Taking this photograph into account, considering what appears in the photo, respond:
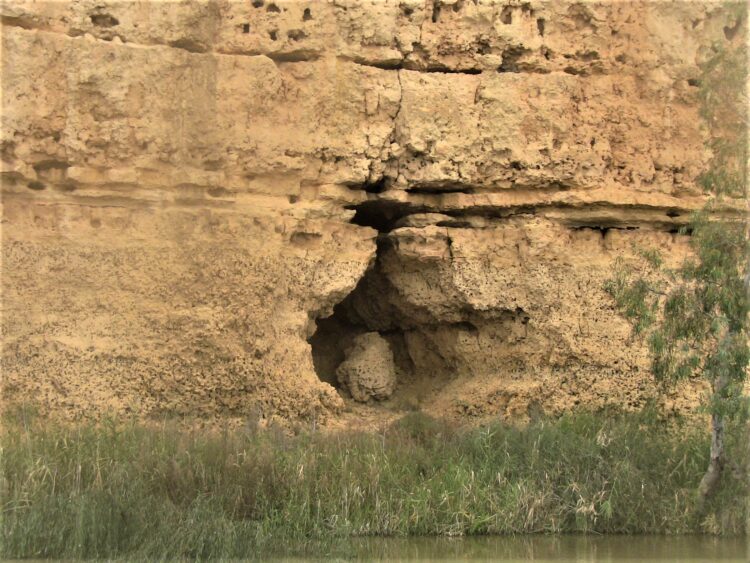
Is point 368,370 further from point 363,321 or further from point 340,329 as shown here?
point 340,329

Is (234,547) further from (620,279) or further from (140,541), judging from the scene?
(620,279)

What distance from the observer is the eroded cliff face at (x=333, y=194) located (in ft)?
28.6

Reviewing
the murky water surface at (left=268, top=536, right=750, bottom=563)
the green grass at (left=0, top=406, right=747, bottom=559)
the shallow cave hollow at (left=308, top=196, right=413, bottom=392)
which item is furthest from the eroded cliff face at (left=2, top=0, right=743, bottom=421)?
the murky water surface at (left=268, top=536, right=750, bottom=563)

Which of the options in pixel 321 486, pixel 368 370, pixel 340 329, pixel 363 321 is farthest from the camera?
pixel 340 329

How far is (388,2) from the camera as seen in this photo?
9.55 metres

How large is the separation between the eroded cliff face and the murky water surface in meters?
1.65

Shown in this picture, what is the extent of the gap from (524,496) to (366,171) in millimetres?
3310

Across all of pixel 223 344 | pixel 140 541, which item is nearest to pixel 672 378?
pixel 223 344

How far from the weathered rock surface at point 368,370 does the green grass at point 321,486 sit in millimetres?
1116

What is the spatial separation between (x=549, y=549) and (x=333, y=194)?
3.77 meters

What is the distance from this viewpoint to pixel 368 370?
10.0 m

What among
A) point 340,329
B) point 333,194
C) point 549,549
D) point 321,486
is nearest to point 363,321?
point 340,329

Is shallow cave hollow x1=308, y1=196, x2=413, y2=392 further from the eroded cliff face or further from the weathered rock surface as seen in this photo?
the weathered rock surface

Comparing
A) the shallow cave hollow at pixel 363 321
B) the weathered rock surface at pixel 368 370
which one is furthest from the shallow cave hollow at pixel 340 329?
the weathered rock surface at pixel 368 370
